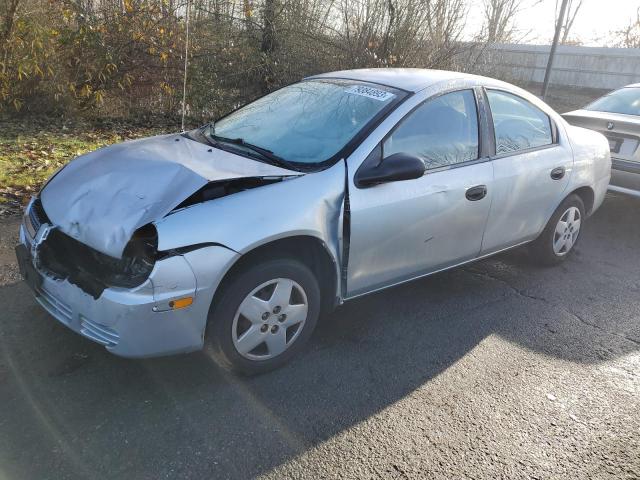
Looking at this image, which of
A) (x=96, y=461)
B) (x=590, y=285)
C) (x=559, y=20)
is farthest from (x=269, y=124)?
(x=559, y=20)

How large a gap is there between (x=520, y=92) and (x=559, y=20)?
321 inches

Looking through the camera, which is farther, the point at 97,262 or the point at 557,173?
the point at 557,173

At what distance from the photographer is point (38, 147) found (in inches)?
277

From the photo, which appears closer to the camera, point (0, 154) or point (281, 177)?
point (281, 177)

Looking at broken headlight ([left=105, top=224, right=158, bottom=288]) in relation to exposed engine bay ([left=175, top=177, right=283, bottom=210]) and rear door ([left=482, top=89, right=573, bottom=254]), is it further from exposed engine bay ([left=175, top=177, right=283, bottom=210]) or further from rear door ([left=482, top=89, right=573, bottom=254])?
rear door ([left=482, top=89, right=573, bottom=254])

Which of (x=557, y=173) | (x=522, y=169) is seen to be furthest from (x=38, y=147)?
(x=557, y=173)

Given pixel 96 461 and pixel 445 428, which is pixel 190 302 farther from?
pixel 445 428

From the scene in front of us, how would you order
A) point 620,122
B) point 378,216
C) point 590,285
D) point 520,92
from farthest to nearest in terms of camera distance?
point 620,122
point 590,285
point 520,92
point 378,216

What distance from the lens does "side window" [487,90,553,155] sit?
161 inches

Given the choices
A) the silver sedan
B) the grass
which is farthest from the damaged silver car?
the grass

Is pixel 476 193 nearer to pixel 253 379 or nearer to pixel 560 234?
pixel 560 234

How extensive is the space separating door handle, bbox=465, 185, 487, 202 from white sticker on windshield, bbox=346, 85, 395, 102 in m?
0.84

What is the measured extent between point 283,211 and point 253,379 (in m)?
0.96

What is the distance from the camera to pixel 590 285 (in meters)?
4.78
